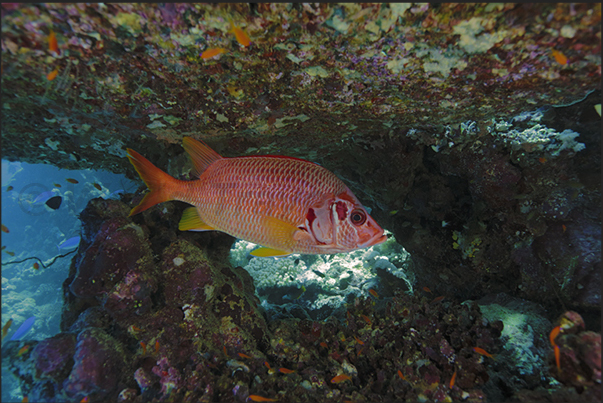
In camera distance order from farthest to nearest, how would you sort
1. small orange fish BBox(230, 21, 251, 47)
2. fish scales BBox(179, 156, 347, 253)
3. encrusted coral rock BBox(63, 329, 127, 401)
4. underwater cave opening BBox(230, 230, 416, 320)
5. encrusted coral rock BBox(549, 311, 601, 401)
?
underwater cave opening BBox(230, 230, 416, 320)
encrusted coral rock BBox(63, 329, 127, 401)
fish scales BBox(179, 156, 347, 253)
encrusted coral rock BBox(549, 311, 601, 401)
small orange fish BBox(230, 21, 251, 47)

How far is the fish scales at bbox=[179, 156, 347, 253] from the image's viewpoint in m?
2.21

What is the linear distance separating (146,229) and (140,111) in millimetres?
1938

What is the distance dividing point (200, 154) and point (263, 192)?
98cm

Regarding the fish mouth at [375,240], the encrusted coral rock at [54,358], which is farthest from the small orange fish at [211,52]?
the encrusted coral rock at [54,358]

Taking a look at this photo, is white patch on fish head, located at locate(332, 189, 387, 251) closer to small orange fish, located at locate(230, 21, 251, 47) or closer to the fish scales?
the fish scales

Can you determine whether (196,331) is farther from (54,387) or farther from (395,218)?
(395,218)

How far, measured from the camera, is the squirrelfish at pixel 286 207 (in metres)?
2.14

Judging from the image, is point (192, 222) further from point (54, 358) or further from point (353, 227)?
point (54, 358)

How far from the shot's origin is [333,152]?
4691 mm

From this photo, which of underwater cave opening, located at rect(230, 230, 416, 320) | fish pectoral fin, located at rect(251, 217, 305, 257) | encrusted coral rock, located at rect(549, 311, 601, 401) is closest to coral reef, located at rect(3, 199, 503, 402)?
encrusted coral rock, located at rect(549, 311, 601, 401)

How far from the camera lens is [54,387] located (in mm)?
2799

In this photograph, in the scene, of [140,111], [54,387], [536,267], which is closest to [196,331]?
[54,387]

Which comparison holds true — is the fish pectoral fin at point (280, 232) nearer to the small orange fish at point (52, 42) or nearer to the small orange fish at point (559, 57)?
the small orange fish at point (52, 42)

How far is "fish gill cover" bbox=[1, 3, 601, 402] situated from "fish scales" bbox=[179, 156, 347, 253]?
3.30ft
